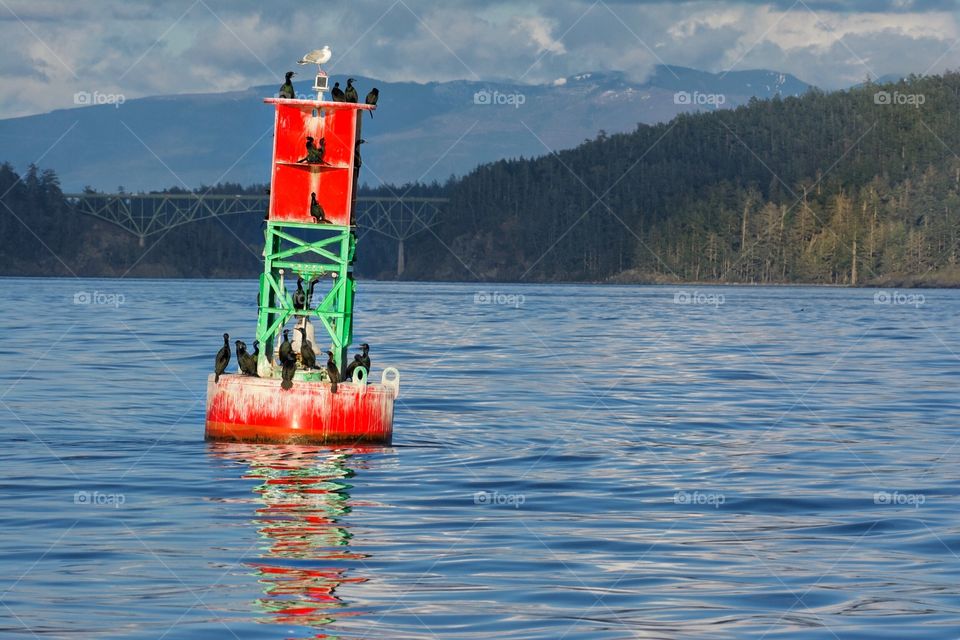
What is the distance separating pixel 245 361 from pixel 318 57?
247 inches

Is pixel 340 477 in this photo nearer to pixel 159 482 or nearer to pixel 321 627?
pixel 159 482

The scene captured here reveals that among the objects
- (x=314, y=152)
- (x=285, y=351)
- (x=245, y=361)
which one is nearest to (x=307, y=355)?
(x=285, y=351)

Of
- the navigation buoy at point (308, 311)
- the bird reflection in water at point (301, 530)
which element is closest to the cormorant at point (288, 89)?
the navigation buoy at point (308, 311)

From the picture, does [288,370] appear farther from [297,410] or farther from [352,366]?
[352,366]

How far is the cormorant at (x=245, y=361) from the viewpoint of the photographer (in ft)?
102

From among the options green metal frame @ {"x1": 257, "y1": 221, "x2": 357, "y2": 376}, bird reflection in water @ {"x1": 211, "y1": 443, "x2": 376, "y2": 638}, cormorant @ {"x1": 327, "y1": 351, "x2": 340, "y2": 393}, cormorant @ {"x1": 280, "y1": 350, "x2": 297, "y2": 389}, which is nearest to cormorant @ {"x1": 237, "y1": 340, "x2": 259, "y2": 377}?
green metal frame @ {"x1": 257, "y1": 221, "x2": 357, "y2": 376}

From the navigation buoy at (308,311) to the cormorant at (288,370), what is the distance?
5.0 inches

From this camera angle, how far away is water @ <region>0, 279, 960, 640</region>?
54.9ft

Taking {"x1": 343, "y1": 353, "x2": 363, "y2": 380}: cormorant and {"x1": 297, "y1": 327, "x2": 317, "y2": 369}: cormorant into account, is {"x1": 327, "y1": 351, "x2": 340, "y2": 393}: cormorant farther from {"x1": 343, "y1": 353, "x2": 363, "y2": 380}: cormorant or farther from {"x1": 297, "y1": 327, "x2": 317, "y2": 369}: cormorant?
{"x1": 297, "y1": 327, "x2": 317, "y2": 369}: cormorant

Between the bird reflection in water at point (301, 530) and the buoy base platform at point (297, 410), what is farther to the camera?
the buoy base platform at point (297, 410)

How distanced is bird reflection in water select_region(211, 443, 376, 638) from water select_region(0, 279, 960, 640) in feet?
0.21

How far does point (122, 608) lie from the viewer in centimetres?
1672

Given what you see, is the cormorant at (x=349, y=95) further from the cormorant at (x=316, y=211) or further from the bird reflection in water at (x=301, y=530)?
the bird reflection in water at (x=301, y=530)

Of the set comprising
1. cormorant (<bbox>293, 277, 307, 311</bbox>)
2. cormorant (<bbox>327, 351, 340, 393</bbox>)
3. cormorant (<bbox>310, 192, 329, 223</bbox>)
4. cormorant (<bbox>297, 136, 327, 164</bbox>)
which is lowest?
cormorant (<bbox>327, 351, 340, 393</bbox>)
